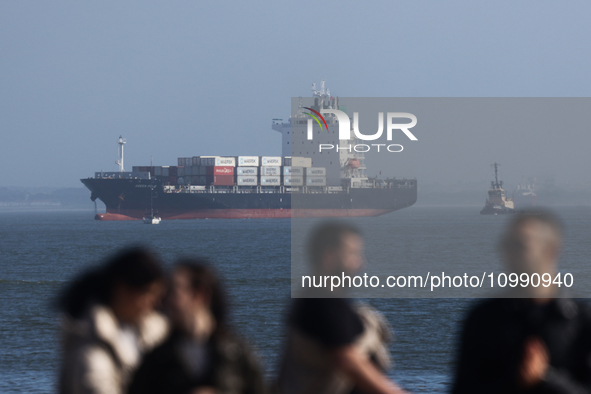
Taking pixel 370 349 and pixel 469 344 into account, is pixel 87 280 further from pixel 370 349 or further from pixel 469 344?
pixel 469 344

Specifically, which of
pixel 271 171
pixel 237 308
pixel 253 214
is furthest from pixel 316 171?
pixel 237 308

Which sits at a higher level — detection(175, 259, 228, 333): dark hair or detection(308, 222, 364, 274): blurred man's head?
detection(308, 222, 364, 274): blurred man's head

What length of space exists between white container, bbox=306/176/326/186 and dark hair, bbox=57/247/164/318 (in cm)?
7713

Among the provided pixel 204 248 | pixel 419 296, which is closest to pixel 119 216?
pixel 204 248

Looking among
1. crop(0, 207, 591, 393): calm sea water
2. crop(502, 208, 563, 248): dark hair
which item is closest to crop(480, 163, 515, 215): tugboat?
crop(0, 207, 591, 393): calm sea water

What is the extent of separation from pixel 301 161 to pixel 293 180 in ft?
9.33

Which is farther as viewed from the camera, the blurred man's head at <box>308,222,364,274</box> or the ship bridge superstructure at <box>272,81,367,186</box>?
the ship bridge superstructure at <box>272,81,367,186</box>

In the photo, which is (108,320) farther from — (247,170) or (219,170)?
(247,170)

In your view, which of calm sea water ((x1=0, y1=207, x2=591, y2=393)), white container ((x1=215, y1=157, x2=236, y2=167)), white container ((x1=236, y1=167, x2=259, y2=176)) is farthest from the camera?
white container ((x1=215, y1=157, x2=236, y2=167))

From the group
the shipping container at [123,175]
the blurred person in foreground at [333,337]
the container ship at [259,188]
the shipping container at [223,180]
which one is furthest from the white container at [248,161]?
the blurred person in foreground at [333,337]

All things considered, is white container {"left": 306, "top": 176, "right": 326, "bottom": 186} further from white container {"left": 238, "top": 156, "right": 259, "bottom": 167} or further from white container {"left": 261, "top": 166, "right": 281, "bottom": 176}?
white container {"left": 238, "top": 156, "right": 259, "bottom": 167}

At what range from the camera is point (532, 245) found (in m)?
2.29

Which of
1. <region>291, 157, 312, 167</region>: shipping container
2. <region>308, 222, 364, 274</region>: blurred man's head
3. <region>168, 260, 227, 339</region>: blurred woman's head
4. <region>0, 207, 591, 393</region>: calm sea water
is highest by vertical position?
<region>291, 157, 312, 167</region>: shipping container

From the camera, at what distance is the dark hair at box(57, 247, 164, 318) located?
252cm
